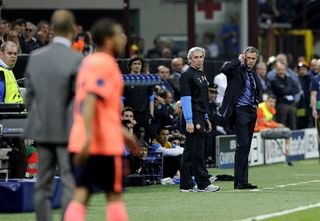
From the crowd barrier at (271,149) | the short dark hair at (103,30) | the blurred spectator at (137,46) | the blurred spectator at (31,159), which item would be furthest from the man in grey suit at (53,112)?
the blurred spectator at (137,46)

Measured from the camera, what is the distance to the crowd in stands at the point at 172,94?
793 inches

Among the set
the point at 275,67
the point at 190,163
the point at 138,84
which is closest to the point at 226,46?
the point at 275,67

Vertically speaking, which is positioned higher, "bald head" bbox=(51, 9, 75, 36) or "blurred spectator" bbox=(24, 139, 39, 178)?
"bald head" bbox=(51, 9, 75, 36)

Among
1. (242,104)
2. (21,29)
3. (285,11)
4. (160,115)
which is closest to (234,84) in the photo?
(242,104)

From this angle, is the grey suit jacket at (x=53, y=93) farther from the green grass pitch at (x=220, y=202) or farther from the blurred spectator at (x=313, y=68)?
the blurred spectator at (x=313, y=68)

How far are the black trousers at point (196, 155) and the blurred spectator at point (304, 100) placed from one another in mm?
11852

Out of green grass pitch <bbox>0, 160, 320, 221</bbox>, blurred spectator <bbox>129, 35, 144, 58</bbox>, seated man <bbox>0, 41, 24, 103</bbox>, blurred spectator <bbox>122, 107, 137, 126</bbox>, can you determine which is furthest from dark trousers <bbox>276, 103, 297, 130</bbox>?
seated man <bbox>0, 41, 24, 103</bbox>

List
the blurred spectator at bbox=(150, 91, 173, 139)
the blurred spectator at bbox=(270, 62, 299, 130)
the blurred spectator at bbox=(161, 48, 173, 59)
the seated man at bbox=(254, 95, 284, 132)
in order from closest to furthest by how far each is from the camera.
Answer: the blurred spectator at bbox=(150, 91, 173, 139) < the seated man at bbox=(254, 95, 284, 132) < the blurred spectator at bbox=(161, 48, 173, 59) < the blurred spectator at bbox=(270, 62, 299, 130)

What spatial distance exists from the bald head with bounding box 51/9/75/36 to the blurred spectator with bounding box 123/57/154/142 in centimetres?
929

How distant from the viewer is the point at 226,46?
30.5m

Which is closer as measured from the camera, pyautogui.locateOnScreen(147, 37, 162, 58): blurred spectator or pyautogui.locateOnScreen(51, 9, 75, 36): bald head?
pyautogui.locateOnScreen(51, 9, 75, 36): bald head

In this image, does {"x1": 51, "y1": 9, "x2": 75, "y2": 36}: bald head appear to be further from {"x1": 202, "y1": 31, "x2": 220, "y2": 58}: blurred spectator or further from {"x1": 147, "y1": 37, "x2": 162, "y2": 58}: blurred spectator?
{"x1": 202, "y1": 31, "x2": 220, "y2": 58}: blurred spectator

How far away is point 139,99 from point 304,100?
967 cm

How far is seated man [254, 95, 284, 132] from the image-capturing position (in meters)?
25.4
